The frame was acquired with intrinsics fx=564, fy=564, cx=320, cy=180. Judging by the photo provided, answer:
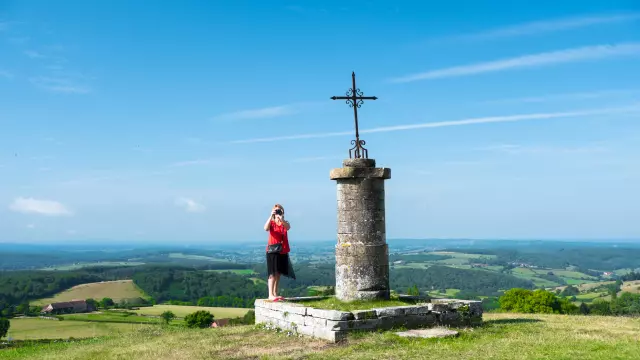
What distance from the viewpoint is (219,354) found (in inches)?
475

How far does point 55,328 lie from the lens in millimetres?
45719

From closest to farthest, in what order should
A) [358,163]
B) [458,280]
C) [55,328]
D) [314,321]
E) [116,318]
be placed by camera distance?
[314,321]
[358,163]
[55,328]
[116,318]
[458,280]

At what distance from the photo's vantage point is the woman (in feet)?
51.2

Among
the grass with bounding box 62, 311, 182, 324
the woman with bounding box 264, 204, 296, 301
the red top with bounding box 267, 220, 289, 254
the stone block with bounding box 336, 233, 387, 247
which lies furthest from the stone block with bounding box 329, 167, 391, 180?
the grass with bounding box 62, 311, 182, 324

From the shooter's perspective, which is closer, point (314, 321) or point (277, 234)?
point (314, 321)

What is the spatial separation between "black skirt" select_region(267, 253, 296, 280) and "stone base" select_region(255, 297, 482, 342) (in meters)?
1.01

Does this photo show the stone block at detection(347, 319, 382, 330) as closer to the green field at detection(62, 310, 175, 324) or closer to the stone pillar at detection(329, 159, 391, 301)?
the stone pillar at detection(329, 159, 391, 301)

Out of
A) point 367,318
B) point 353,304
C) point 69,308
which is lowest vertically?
point 69,308

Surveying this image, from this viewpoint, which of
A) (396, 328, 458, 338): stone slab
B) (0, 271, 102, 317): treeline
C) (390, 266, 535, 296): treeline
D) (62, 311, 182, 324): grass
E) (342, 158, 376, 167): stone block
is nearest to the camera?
(396, 328, 458, 338): stone slab

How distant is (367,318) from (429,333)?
4.70ft

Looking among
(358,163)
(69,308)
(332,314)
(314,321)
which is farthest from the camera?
(69,308)

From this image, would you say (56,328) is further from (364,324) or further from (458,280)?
(458,280)

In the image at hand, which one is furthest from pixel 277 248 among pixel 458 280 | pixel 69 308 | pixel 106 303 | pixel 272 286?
pixel 458 280

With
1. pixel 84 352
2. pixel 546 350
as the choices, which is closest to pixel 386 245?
pixel 546 350
